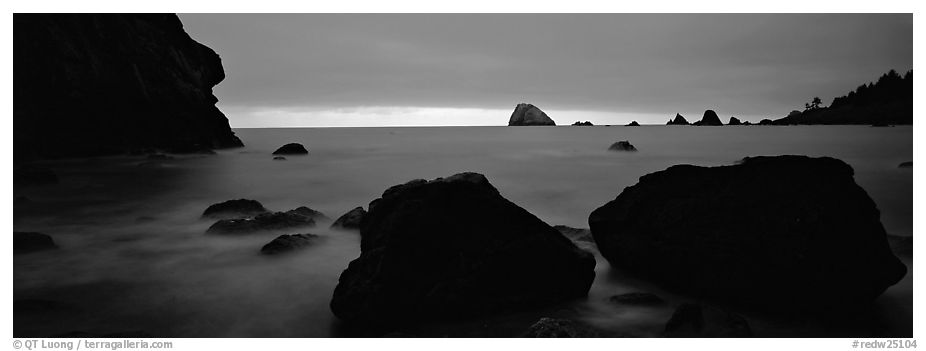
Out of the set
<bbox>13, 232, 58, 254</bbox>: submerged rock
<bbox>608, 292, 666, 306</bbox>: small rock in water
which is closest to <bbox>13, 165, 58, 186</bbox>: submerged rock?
<bbox>13, 232, 58, 254</bbox>: submerged rock

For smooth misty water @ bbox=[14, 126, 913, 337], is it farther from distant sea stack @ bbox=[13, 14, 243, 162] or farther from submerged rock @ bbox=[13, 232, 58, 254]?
distant sea stack @ bbox=[13, 14, 243, 162]

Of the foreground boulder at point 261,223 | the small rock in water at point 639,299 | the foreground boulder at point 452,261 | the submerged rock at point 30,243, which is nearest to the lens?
the foreground boulder at point 452,261

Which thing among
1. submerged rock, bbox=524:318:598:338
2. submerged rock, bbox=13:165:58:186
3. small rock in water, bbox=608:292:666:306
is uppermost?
submerged rock, bbox=13:165:58:186

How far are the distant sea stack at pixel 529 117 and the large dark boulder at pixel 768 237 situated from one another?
150165 millimetres

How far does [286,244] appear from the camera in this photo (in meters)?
6.56

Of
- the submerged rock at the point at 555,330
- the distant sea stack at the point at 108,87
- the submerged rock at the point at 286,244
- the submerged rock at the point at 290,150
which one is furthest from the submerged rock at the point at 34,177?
the submerged rock at the point at 555,330

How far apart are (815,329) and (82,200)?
12506 mm

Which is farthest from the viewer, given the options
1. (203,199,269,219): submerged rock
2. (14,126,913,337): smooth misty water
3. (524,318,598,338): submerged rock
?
(203,199,269,219): submerged rock

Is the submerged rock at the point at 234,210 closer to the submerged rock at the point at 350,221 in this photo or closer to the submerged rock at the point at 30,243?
the submerged rock at the point at 350,221

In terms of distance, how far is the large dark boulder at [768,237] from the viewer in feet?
14.3

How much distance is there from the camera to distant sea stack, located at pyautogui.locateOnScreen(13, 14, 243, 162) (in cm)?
2081

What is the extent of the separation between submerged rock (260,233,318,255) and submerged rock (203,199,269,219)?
2326 millimetres

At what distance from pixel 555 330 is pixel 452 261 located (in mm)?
1025

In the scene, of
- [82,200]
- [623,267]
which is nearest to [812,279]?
[623,267]
